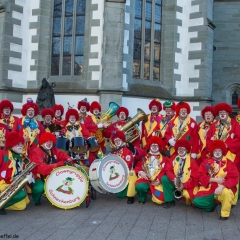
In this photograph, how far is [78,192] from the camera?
591cm

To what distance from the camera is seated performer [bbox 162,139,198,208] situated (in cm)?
612

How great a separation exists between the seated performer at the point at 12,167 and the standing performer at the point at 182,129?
115 inches

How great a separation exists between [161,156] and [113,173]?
3.09ft

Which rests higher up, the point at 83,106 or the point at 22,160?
the point at 83,106

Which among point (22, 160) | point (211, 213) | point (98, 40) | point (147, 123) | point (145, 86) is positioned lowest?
point (211, 213)

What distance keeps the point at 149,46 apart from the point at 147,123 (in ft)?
18.9

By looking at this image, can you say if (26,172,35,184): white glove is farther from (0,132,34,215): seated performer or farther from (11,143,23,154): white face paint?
(11,143,23,154): white face paint

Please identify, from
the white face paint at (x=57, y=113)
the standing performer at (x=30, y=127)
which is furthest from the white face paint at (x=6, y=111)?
the white face paint at (x=57, y=113)

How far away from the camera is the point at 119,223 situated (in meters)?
5.27

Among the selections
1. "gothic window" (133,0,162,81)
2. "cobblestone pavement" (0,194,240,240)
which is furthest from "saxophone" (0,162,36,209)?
"gothic window" (133,0,162,81)

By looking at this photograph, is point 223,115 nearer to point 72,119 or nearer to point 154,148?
point 154,148

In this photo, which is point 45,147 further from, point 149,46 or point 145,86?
point 149,46

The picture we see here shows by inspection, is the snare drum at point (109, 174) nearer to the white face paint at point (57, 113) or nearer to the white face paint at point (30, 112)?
the white face paint at point (30, 112)

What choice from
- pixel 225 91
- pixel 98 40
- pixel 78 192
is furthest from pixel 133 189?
pixel 225 91
